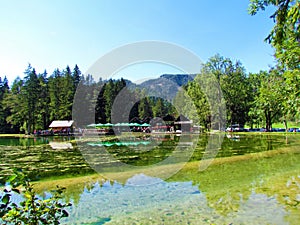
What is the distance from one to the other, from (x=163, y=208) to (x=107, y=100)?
51631mm

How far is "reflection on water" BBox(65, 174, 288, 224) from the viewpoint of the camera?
19.9 feet

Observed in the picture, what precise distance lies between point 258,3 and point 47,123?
5663cm

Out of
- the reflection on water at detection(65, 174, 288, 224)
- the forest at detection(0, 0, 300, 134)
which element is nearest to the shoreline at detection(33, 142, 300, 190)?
the reflection on water at detection(65, 174, 288, 224)

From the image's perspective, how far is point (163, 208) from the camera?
7020mm

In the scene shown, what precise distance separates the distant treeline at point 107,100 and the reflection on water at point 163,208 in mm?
37345

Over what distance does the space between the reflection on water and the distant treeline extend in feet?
123

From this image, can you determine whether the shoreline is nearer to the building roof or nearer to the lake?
the lake

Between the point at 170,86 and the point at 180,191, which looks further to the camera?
the point at 170,86

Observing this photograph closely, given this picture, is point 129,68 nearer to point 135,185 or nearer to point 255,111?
point 135,185

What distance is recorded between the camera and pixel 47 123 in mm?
58594

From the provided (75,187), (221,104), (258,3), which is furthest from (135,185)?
(221,104)

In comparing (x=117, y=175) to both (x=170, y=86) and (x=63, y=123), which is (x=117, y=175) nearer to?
(x=63, y=123)

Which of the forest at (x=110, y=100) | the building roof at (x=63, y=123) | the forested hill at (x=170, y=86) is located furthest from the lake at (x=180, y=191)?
the forested hill at (x=170, y=86)

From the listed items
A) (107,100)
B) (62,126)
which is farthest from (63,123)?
(107,100)
